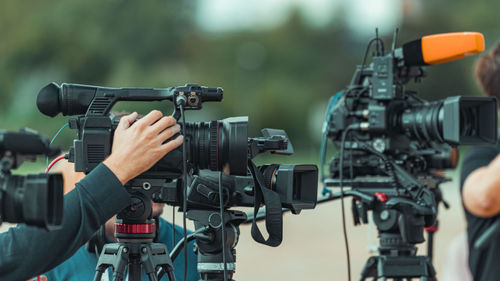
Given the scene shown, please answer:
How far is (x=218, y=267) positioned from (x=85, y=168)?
602 mm

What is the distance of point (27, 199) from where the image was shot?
5.54 feet

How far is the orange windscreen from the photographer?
3203 millimetres

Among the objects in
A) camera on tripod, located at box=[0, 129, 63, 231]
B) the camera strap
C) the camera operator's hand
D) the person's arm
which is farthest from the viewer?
the person's arm

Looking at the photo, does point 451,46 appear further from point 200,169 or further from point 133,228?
point 133,228

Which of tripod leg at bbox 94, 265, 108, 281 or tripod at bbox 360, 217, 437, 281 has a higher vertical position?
tripod leg at bbox 94, 265, 108, 281

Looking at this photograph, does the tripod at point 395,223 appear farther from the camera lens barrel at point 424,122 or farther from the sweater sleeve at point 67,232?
the sweater sleeve at point 67,232

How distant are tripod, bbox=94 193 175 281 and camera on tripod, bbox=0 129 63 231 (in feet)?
1.69

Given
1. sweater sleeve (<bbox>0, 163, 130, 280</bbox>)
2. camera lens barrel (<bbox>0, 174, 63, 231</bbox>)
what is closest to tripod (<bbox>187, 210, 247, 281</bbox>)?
sweater sleeve (<bbox>0, 163, 130, 280</bbox>)

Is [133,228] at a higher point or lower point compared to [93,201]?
lower

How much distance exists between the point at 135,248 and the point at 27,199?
2.02ft

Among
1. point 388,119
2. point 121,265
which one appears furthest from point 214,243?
point 388,119

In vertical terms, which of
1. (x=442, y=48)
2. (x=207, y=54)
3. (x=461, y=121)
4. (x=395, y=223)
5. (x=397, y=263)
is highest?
(x=207, y=54)

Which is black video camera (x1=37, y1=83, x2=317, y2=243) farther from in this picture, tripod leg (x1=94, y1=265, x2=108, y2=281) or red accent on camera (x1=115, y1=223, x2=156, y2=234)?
tripod leg (x1=94, y1=265, x2=108, y2=281)

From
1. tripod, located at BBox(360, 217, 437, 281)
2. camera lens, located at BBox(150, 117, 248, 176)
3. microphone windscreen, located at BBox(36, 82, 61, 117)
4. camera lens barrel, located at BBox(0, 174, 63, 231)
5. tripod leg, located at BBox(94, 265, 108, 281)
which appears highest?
microphone windscreen, located at BBox(36, 82, 61, 117)
